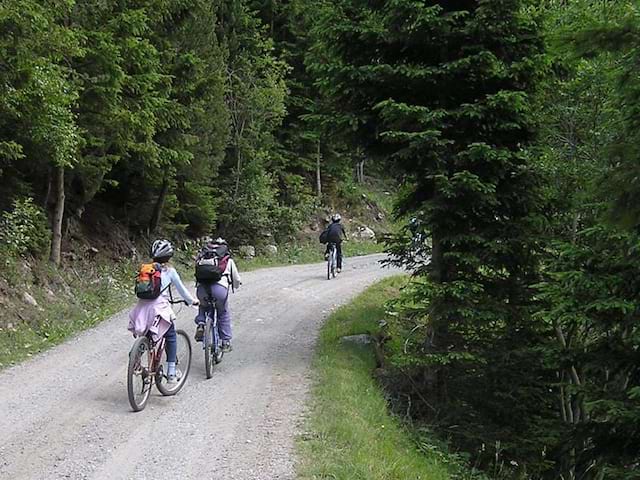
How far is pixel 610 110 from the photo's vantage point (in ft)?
24.0

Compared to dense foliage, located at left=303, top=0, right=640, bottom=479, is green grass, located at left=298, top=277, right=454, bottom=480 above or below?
below

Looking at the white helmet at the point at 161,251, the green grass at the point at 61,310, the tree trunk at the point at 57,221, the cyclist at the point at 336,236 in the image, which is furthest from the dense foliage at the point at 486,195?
the cyclist at the point at 336,236

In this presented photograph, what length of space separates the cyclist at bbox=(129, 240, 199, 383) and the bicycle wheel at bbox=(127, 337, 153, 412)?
0.83 ft

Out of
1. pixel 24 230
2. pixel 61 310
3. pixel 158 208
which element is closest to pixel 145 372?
pixel 61 310

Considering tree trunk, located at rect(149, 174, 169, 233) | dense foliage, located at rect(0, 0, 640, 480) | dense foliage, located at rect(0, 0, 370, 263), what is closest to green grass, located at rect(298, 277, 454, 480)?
dense foliage, located at rect(0, 0, 640, 480)

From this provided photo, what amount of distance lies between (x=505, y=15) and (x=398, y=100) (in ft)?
6.63

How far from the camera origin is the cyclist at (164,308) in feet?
23.4

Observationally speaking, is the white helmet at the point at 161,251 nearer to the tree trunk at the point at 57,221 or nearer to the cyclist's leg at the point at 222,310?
the cyclist's leg at the point at 222,310

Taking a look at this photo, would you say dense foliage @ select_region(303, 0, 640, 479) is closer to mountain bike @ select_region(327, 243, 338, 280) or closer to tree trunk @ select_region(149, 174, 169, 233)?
mountain bike @ select_region(327, 243, 338, 280)

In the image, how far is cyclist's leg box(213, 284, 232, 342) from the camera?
28.3 ft

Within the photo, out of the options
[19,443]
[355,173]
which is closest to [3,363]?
[19,443]

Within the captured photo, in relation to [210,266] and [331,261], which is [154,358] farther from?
[331,261]

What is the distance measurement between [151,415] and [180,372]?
42.7 inches

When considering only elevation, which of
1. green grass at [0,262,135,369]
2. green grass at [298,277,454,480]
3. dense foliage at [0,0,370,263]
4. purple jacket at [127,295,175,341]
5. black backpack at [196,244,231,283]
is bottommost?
green grass at [298,277,454,480]
